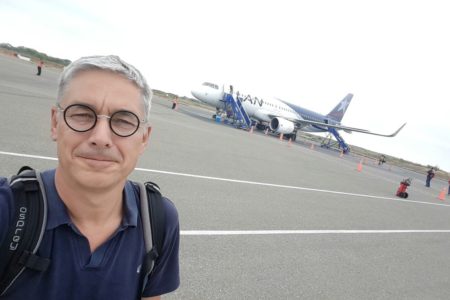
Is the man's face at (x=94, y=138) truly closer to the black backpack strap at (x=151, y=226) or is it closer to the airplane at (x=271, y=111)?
the black backpack strap at (x=151, y=226)

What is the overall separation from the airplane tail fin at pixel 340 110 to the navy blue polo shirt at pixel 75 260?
134 feet

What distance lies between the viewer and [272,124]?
28.0 meters

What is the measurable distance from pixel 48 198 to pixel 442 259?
8.00 m

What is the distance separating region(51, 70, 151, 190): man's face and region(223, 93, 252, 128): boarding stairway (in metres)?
25.4

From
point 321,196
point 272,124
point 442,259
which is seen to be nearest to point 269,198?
point 321,196

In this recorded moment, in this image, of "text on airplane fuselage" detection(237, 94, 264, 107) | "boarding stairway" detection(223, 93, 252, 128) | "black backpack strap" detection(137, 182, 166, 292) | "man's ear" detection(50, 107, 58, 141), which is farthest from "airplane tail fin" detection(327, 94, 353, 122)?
"man's ear" detection(50, 107, 58, 141)

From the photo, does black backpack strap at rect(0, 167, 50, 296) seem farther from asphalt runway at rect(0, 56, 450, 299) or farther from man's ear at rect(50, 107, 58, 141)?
asphalt runway at rect(0, 56, 450, 299)

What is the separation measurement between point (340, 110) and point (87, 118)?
41.6 meters

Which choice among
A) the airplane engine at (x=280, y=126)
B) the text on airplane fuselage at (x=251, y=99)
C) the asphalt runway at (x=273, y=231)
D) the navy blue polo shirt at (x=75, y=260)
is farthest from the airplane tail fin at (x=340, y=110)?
the navy blue polo shirt at (x=75, y=260)

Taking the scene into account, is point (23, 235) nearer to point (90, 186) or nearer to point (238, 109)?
point (90, 186)

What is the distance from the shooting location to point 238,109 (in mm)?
26828

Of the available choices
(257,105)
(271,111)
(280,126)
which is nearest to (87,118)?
(280,126)

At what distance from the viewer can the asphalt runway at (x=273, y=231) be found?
163 inches

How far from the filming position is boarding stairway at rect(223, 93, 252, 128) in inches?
1050
